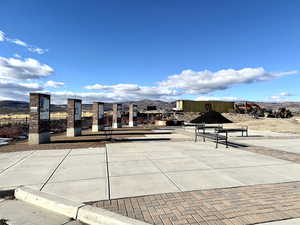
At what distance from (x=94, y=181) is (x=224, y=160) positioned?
467 centimetres

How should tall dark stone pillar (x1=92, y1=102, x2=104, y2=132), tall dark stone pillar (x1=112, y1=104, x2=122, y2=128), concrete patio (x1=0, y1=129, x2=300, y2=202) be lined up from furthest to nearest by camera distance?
tall dark stone pillar (x1=112, y1=104, x2=122, y2=128)
tall dark stone pillar (x1=92, y1=102, x2=104, y2=132)
concrete patio (x1=0, y1=129, x2=300, y2=202)

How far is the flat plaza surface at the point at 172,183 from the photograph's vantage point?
3443 millimetres

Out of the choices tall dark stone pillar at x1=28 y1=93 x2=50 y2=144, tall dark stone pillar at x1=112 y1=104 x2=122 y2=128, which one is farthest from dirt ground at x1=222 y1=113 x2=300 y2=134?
tall dark stone pillar at x1=28 y1=93 x2=50 y2=144

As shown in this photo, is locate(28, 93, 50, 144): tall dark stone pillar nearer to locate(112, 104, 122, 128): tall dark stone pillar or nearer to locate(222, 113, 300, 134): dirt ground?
locate(112, 104, 122, 128): tall dark stone pillar

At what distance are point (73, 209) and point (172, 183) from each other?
7.53 feet

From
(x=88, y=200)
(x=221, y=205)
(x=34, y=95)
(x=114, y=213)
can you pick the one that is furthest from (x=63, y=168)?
(x=34, y=95)

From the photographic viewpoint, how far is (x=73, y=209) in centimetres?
347

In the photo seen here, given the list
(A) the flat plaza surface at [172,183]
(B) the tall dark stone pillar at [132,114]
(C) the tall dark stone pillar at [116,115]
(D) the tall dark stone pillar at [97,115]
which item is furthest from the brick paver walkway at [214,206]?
(B) the tall dark stone pillar at [132,114]

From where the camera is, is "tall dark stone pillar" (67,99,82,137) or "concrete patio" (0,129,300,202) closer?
"concrete patio" (0,129,300,202)

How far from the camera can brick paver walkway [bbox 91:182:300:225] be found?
10.5 feet

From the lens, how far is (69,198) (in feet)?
12.9

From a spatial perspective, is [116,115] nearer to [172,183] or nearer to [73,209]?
[172,183]

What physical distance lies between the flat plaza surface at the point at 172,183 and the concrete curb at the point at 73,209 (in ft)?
0.75

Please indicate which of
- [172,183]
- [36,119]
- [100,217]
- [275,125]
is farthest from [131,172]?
[275,125]
